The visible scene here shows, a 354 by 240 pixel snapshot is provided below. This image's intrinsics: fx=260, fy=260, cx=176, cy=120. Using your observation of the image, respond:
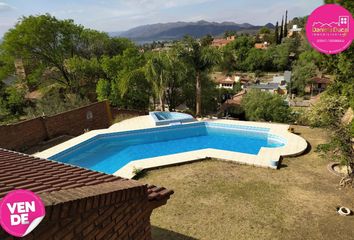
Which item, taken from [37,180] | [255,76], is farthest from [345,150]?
[255,76]

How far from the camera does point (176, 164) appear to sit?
12594 mm

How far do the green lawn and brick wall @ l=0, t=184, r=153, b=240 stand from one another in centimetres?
382

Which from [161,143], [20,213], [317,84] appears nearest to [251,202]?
[20,213]

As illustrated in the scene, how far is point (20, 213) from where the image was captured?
222cm

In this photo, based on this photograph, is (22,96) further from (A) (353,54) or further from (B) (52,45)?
(A) (353,54)

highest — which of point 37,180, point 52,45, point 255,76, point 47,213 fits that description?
point 52,45

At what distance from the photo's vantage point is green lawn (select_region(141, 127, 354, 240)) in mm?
7750

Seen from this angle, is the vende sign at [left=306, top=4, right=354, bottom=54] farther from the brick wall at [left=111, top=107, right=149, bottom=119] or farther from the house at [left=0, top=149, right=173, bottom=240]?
the brick wall at [left=111, top=107, right=149, bottom=119]

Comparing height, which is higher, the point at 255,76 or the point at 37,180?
the point at 37,180

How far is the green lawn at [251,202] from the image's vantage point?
7.75 m

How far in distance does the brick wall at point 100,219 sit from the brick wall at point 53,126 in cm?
1369

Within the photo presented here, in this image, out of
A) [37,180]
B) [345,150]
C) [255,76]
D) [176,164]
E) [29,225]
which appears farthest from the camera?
[255,76]

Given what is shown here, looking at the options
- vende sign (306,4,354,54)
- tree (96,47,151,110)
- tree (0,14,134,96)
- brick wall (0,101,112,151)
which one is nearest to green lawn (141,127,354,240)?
vende sign (306,4,354,54)

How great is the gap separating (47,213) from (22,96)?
29937mm
